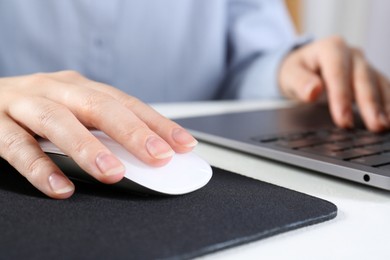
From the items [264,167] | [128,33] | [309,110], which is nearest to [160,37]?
[128,33]

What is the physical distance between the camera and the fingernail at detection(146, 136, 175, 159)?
38 centimetres

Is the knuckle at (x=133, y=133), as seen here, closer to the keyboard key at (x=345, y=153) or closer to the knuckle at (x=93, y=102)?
the knuckle at (x=93, y=102)

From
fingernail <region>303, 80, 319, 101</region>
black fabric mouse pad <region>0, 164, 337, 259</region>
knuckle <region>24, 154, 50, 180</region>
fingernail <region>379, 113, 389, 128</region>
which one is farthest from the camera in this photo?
fingernail <region>303, 80, 319, 101</region>

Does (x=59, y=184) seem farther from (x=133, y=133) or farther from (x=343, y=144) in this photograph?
(x=343, y=144)

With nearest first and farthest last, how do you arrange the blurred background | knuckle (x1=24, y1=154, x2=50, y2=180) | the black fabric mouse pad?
the black fabric mouse pad < knuckle (x1=24, y1=154, x2=50, y2=180) < the blurred background

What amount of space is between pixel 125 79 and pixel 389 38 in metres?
1.13

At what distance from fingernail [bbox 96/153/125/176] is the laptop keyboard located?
0.21m

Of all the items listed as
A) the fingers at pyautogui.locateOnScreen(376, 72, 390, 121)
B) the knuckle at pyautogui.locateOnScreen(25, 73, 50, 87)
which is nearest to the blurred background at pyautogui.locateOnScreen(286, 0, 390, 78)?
the fingers at pyautogui.locateOnScreen(376, 72, 390, 121)

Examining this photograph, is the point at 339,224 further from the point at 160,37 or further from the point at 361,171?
the point at 160,37

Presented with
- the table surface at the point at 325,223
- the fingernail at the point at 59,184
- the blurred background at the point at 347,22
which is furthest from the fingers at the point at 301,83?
the blurred background at the point at 347,22

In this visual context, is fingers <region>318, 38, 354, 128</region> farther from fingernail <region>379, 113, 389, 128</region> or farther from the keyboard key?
the keyboard key

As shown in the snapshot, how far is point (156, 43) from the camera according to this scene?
3.80 ft

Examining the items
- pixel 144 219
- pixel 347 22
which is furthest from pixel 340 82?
pixel 347 22

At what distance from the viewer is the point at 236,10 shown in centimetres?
126
